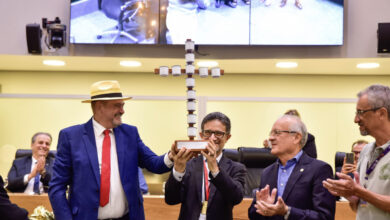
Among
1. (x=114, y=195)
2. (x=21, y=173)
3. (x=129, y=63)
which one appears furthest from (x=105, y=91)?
(x=129, y=63)

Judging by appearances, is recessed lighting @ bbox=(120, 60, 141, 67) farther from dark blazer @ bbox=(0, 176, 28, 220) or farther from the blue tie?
dark blazer @ bbox=(0, 176, 28, 220)

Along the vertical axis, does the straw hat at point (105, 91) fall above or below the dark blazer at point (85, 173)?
above

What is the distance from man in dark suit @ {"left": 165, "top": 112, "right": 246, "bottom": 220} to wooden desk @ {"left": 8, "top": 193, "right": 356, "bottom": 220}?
3.34 feet

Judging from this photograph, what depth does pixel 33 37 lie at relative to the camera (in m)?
5.96

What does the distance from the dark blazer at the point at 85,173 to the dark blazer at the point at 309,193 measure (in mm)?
699

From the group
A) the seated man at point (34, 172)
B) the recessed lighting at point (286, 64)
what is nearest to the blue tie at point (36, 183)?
the seated man at point (34, 172)

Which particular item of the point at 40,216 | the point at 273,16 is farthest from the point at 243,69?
the point at 40,216

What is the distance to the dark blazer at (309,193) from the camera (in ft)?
8.96

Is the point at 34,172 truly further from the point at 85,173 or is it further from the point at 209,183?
the point at 209,183

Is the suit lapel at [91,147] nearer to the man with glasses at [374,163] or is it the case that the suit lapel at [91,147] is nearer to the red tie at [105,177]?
the red tie at [105,177]

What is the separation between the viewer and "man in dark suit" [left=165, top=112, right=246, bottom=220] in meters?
2.90

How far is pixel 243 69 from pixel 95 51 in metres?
1.83

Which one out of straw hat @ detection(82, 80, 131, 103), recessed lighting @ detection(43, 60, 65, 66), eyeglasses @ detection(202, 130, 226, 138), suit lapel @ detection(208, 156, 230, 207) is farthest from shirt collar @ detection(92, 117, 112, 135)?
recessed lighting @ detection(43, 60, 65, 66)

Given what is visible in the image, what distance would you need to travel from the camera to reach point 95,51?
6.31m
